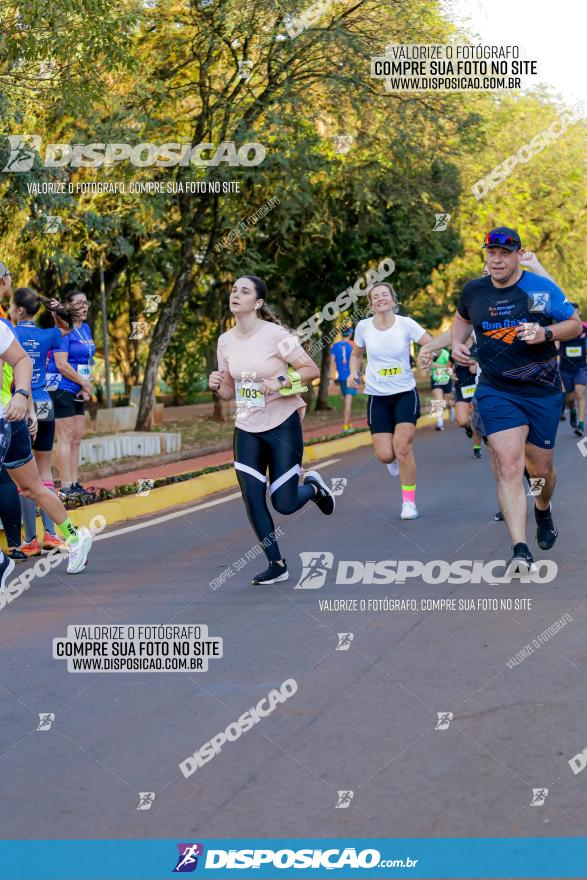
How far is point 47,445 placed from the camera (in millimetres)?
10062

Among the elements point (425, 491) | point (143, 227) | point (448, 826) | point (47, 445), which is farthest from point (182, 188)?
point (448, 826)

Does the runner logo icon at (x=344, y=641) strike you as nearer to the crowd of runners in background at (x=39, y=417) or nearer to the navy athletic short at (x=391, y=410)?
the crowd of runners in background at (x=39, y=417)

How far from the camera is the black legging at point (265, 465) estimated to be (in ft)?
27.0

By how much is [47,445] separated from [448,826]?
21.7 feet

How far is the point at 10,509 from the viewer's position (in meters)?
9.39

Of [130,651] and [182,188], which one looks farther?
[182,188]

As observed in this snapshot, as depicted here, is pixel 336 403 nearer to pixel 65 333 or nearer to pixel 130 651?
pixel 65 333

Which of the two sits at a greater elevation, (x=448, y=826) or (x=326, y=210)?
(x=326, y=210)

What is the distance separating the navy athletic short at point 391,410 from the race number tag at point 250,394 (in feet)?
10.2

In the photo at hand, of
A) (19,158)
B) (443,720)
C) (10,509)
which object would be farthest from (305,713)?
(19,158)

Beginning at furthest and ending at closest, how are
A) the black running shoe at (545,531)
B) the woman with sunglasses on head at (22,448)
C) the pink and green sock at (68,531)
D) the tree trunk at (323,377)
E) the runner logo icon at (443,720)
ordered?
the tree trunk at (323,377)
the pink and green sock at (68,531)
the black running shoe at (545,531)
the woman with sunglasses on head at (22,448)
the runner logo icon at (443,720)

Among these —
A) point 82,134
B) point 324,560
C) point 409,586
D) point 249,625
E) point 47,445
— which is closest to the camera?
point 249,625

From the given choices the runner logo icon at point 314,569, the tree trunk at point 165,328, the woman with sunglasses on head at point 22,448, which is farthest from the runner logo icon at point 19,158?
the tree trunk at point 165,328

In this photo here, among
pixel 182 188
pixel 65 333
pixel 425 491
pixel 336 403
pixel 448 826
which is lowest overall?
pixel 336 403
